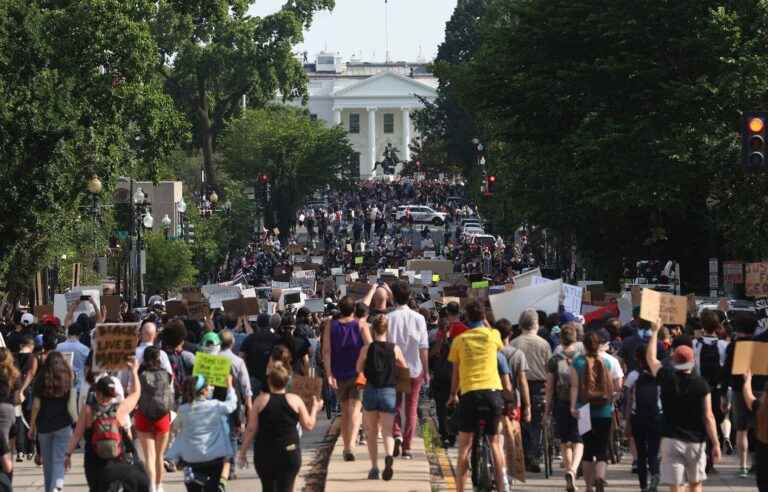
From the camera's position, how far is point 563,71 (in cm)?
4641

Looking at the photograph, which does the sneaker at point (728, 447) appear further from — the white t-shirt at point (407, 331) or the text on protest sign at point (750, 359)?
the text on protest sign at point (750, 359)

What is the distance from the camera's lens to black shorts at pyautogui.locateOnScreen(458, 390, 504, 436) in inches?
635

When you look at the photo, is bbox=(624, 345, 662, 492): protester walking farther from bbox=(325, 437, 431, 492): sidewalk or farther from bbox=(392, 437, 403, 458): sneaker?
bbox=(392, 437, 403, 458): sneaker

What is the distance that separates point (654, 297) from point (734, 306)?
16.2 m

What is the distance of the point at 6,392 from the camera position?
15.6 meters

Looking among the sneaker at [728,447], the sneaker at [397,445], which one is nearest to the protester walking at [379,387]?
the sneaker at [397,445]

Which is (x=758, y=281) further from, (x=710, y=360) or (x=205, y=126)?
(x=205, y=126)

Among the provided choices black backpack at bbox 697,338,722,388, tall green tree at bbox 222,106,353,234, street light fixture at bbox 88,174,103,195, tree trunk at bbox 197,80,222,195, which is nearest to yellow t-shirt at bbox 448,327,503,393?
black backpack at bbox 697,338,722,388

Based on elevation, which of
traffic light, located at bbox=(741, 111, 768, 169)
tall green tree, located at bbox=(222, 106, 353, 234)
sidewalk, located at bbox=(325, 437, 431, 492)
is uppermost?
tall green tree, located at bbox=(222, 106, 353, 234)

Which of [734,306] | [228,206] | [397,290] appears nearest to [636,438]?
[397,290]

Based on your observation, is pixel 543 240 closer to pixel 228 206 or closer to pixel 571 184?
pixel 228 206

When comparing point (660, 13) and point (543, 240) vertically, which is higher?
point (660, 13)

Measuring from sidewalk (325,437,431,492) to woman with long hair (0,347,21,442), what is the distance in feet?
9.95

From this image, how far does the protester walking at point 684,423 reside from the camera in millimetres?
14531
